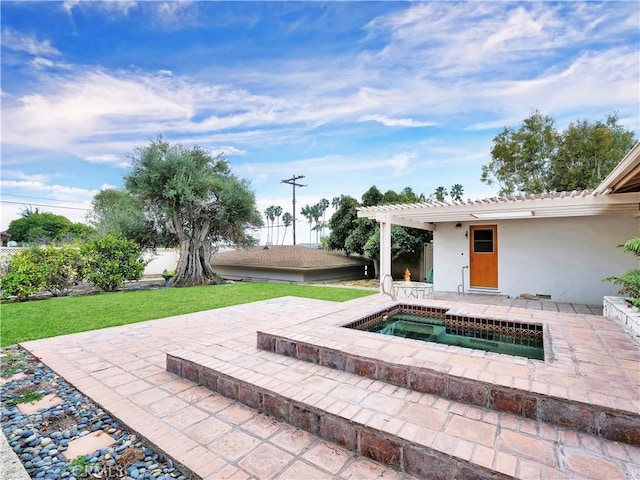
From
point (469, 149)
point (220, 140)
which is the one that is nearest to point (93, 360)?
point (220, 140)

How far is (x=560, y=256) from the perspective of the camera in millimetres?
9750

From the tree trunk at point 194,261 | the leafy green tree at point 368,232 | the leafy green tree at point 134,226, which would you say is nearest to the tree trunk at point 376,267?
the leafy green tree at point 368,232

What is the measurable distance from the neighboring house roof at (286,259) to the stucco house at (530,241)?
7.28 meters

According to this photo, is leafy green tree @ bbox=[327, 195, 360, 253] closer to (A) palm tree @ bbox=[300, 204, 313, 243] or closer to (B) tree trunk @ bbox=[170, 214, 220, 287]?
(B) tree trunk @ bbox=[170, 214, 220, 287]

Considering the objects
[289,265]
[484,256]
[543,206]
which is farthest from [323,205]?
[543,206]

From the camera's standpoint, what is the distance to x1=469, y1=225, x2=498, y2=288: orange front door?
35.6 feet

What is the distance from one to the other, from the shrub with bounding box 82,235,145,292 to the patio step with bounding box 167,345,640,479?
443 inches

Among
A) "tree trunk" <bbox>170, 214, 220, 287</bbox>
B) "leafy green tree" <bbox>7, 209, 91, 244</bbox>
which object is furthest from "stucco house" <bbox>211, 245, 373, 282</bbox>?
"leafy green tree" <bbox>7, 209, 91, 244</bbox>

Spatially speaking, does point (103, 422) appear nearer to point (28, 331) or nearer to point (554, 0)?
point (28, 331)

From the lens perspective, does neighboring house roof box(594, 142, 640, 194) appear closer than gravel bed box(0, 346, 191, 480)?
No

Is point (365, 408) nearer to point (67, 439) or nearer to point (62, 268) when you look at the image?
point (67, 439)

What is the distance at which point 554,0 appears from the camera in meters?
8.01

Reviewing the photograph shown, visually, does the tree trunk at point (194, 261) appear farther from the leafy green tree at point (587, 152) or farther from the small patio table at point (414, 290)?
the leafy green tree at point (587, 152)

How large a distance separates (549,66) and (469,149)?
5.60m
